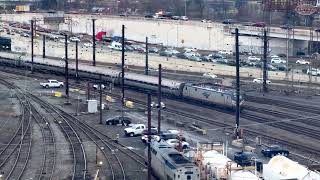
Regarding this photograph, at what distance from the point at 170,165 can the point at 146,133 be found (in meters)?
6.00

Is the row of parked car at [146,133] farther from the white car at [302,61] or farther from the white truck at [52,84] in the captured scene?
the white car at [302,61]

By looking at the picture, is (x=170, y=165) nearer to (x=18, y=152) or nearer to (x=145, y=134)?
(x=18, y=152)

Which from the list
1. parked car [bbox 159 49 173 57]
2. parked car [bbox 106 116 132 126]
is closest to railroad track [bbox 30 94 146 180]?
parked car [bbox 106 116 132 126]

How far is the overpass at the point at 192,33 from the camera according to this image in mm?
41775

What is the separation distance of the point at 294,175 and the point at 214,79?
1906 cm

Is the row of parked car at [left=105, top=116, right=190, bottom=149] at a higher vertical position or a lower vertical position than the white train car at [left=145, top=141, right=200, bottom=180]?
lower

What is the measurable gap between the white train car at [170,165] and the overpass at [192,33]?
84.0 ft

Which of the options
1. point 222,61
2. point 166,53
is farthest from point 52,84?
point 166,53

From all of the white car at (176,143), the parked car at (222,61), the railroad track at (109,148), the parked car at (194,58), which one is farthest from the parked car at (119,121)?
the parked car at (194,58)

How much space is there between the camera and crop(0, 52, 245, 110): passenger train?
2350cm

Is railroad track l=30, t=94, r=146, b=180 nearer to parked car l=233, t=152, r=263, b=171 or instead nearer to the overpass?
parked car l=233, t=152, r=263, b=171

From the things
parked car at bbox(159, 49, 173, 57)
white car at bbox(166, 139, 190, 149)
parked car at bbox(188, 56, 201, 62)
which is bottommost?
white car at bbox(166, 139, 190, 149)

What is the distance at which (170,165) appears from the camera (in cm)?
1323

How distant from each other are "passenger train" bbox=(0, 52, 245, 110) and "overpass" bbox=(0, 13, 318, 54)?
1354 centimetres
